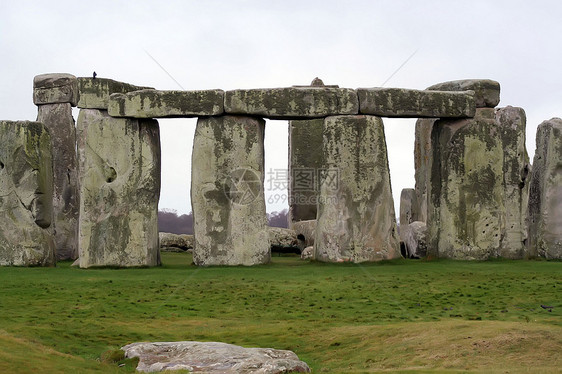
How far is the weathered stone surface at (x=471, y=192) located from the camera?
20.4m

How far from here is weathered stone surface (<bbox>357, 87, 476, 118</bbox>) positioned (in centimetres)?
1969

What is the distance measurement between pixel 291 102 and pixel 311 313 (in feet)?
23.1

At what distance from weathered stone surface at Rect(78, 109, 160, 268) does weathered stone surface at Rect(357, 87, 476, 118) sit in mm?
4693

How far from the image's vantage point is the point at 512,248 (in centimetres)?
2130

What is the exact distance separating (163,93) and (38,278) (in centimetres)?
491

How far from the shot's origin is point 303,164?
86.8 feet

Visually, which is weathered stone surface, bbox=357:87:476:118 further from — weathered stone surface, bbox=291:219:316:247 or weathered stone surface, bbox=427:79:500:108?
weathered stone surface, bbox=291:219:316:247

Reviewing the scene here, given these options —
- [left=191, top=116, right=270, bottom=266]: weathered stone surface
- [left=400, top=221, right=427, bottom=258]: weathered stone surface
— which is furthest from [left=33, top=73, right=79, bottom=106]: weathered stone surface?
[left=400, top=221, right=427, bottom=258]: weathered stone surface

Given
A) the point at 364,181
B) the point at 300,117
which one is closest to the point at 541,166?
the point at 364,181

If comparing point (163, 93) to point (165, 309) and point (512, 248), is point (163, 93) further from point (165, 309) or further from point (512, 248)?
point (512, 248)

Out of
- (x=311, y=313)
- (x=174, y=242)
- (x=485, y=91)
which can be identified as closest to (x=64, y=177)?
(x=174, y=242)

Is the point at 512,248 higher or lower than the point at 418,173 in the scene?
lower

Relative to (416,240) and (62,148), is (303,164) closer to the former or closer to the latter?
(416,240)

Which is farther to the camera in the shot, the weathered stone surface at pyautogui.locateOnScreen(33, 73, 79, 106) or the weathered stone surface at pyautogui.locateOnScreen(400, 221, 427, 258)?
the weathered stone surface at pyautogui.locateOnScreen(33, 73, 79, 106)
